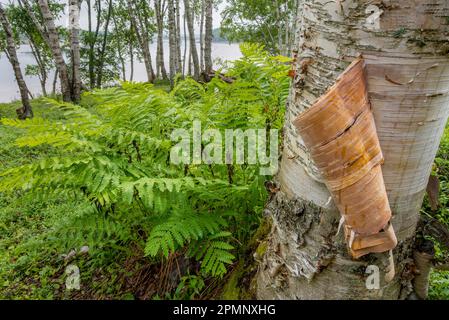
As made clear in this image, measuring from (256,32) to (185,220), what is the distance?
30.1 meters

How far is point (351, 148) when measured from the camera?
3.34 ft

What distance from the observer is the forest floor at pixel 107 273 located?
7.20 ft

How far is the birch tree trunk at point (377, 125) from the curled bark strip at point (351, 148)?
3.4 inches

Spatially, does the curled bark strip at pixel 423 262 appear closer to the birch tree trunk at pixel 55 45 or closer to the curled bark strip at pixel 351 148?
the curled bark strip at pixel 351 148

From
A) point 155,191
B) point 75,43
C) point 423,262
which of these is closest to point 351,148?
point 423,262

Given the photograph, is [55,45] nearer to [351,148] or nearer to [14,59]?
[14,59]

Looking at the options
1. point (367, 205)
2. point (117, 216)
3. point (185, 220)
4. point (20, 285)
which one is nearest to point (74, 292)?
point (20, 285)

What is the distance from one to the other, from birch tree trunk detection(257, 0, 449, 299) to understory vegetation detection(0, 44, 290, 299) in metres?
0.53

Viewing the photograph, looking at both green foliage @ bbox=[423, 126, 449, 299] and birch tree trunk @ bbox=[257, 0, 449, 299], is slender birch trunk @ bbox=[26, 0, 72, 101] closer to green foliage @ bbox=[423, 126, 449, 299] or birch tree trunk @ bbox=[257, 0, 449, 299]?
green foliage @ bbox=[423, 126, 449, 299]

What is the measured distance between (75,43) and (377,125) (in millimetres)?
10955

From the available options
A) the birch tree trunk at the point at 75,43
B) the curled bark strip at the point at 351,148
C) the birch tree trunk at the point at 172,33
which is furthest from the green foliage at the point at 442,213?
the birch tree trunk at the point at 172,33

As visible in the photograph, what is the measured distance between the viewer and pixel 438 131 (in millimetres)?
1207

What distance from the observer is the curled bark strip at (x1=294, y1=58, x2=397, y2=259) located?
3.27ft

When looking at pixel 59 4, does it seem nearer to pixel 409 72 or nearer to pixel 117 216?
pixel 117 216
